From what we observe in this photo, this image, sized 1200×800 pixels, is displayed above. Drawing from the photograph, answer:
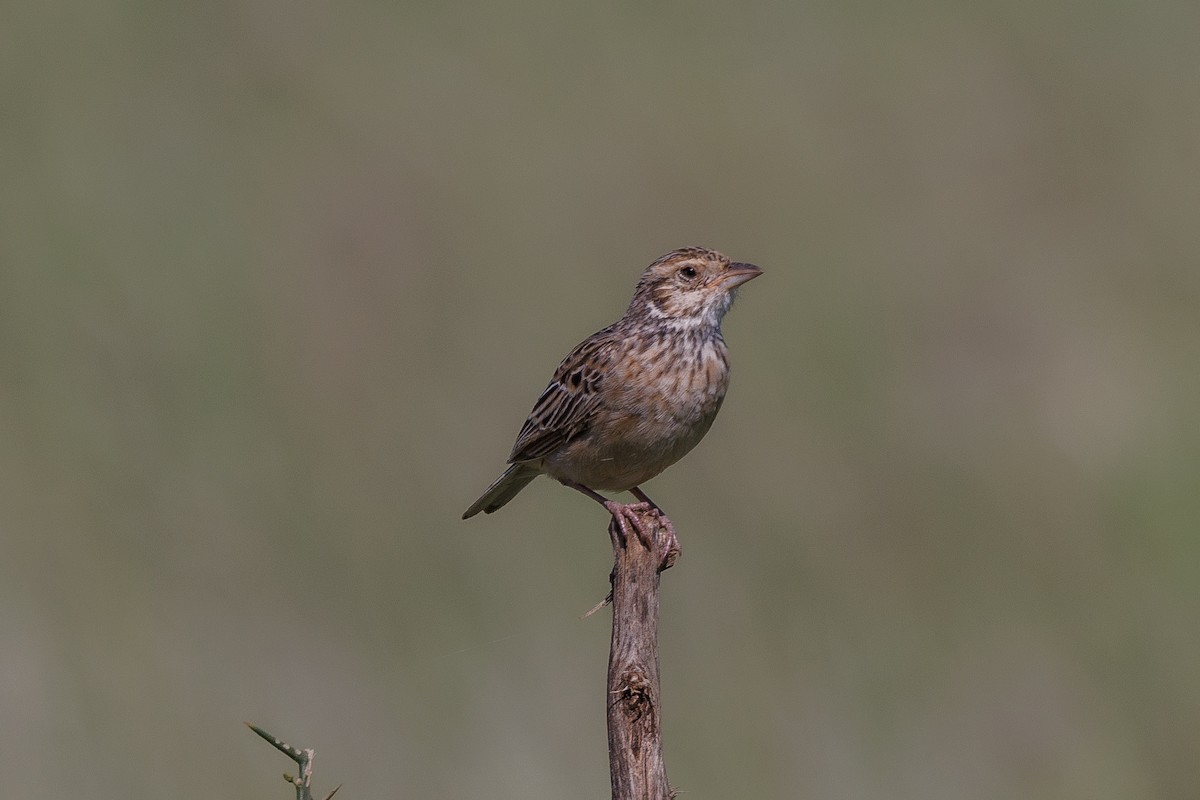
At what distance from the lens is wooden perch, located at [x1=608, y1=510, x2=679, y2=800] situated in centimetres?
490

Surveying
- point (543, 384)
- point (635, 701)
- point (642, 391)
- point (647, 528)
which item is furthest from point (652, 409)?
point (543, 384)

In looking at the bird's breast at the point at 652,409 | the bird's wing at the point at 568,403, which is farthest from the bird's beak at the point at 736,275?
the bird's wing at the point at 568,403

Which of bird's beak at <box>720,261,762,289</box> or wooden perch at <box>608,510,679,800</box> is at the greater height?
bird's beak at <box>720,261,762,289</box>

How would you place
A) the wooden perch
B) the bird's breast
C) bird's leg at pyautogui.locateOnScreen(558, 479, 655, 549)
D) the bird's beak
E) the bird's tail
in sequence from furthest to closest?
the bird's tail, the bird's beak, the bird's breast, bird's leg at pyautogui.locateOnScreen(558, 479, 655, 549), the wooden perch

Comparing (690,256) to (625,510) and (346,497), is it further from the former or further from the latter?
(346,497)

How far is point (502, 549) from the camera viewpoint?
42.9 ft

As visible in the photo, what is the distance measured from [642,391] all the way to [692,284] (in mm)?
909

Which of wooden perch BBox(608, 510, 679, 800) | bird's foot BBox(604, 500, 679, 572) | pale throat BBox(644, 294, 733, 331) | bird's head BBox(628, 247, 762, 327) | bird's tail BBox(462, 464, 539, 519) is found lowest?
wooden perch BBox(608, 510, 679, 800)

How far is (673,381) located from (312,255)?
10.3 meters

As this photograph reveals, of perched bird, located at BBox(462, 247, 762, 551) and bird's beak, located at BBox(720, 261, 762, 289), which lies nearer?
perched bird, located at BBox(462, 247, 762, 551)

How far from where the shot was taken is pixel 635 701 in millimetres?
5027

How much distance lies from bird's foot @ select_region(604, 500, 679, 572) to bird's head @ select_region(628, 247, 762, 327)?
3.78 ft

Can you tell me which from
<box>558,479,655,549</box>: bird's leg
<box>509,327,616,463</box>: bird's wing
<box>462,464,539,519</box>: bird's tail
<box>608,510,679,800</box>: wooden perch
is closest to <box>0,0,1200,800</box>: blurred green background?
<box>462,464,539,519</box>: bird's tail

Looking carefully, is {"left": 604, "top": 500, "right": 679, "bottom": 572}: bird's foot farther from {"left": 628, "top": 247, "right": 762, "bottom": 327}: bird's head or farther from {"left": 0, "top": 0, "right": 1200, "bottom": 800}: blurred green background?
{"left": 0, "top": 0, "right": 1200, "bottom": 800}: blurred green background
